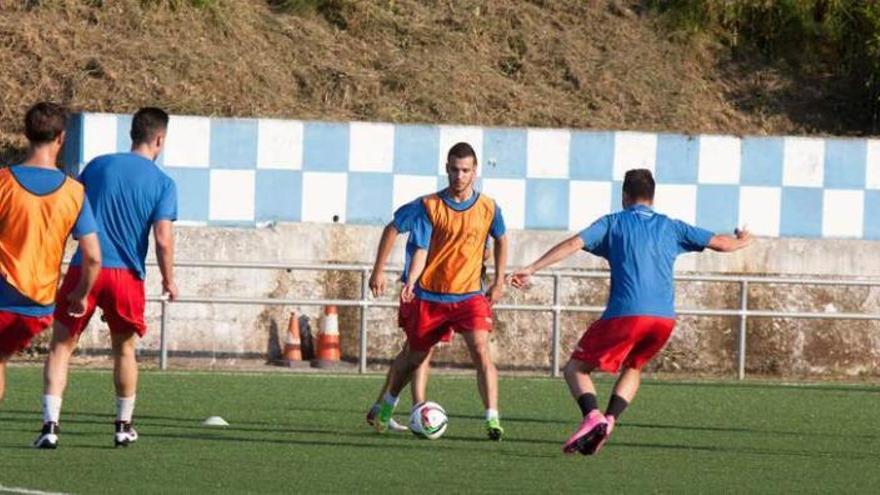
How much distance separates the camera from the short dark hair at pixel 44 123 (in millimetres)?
10336

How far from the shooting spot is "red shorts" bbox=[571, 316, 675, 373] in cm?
1190

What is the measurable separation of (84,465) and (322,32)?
1349 centimetres

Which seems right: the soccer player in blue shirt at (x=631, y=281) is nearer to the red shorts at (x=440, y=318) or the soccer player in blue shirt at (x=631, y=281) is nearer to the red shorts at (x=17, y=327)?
the red shorts at (x=440, y=318)

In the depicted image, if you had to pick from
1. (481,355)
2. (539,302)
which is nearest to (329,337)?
(539,302)

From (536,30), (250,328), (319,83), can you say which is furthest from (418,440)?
(536,30)

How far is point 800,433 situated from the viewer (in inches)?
544

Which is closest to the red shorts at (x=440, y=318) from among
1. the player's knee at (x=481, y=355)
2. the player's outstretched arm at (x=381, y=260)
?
the player's knee at (x=481, y=355)

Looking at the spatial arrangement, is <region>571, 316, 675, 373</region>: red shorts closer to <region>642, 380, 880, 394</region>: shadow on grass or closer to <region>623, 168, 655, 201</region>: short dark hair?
<region>623, 168, 655, 201</region>: short dark hair

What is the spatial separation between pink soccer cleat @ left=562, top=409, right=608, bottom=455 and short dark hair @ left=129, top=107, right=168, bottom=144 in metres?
2.80

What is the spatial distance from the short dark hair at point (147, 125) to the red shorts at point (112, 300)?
2.46 ft

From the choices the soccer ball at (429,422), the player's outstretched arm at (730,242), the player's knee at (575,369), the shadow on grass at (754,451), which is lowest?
the shadow on grass at (754,451)

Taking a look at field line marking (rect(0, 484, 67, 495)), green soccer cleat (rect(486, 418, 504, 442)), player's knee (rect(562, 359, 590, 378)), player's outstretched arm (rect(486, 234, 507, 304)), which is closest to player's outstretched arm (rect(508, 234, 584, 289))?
player's knee (rect(562, 359, 590, 378))

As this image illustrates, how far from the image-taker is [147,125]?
37.7 ft

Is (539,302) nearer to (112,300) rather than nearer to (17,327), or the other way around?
(112,300)
